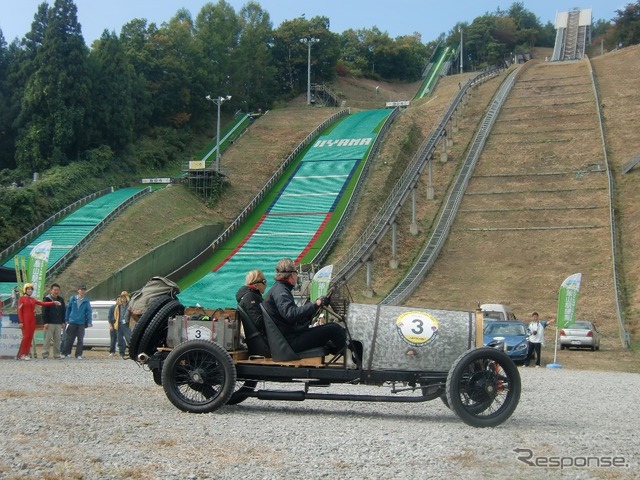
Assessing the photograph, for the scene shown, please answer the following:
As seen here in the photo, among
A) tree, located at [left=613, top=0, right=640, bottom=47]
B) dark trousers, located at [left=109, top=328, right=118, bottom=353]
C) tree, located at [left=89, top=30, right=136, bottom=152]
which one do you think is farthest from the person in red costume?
tree, located at [left=613, top=0, right=640, bottom=47]

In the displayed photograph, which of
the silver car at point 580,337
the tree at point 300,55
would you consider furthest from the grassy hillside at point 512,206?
the tree at point 300,55

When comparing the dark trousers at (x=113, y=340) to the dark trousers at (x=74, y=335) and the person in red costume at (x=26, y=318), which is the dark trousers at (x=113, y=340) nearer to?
the dark trousers at (x=74, y=335)

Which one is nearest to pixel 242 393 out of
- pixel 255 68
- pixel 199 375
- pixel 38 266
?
pixel 199 375

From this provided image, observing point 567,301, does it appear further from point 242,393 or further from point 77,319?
point 242,393

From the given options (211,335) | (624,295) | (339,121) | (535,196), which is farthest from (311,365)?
(339,121)

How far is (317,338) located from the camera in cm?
1021

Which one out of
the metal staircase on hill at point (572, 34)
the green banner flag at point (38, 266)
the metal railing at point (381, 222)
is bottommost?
the green banner flag at point (38, 266)

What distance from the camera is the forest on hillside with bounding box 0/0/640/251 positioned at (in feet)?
181

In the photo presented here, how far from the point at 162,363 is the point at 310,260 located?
3135 centimetres

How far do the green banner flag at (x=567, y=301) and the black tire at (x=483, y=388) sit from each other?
16374mm

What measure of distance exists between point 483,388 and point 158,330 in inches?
155

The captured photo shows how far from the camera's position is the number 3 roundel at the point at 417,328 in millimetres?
10016

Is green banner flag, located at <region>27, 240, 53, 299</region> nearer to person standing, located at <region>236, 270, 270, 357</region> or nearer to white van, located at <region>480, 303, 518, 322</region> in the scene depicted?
white van, located at <region>480, 303, 518, 322</region>

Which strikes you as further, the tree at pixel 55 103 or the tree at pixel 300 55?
the tree at pixel 300 55
